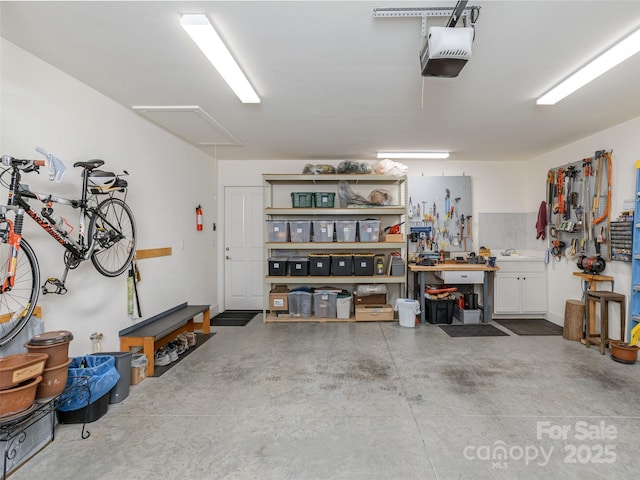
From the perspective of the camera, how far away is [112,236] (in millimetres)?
2742

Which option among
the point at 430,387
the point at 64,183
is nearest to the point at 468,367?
the point at 430,387

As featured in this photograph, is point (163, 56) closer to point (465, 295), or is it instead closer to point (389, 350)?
point (389, 350)

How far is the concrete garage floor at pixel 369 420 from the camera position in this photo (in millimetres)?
1859

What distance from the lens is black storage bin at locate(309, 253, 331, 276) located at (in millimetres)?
4891

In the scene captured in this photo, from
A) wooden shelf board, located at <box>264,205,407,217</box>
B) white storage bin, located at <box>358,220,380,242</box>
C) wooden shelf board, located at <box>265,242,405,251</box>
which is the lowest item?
wooden shelf board, located at <box>265,242,405,251</box>

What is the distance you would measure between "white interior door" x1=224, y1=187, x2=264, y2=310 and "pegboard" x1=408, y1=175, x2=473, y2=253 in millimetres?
2786

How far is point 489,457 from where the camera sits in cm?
193

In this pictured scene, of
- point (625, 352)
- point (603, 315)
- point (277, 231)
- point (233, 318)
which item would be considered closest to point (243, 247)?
point (277, 231)

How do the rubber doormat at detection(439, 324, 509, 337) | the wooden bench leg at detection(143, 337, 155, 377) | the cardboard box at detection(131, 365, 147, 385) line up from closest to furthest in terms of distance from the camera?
the cardboard box at detection(131, 365, 147, 385) → the wooden bench leg at detection(143, 337, 155, 377) → the rubber doormat at detection(439, 324, 509, 337)

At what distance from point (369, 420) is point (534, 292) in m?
4.15

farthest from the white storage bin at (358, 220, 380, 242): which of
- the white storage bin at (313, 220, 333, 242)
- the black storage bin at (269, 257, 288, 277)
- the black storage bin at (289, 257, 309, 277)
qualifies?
the black storage bin at (269, 257, 288, 277)

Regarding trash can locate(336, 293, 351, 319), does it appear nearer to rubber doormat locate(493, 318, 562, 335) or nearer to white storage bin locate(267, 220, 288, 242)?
white storage bin locate(267, 220, 288, 242)

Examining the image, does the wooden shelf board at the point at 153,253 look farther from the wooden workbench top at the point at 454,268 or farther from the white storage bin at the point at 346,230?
the wooden workbench top at the point at 454,268

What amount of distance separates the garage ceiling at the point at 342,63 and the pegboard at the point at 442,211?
1.44 metres
